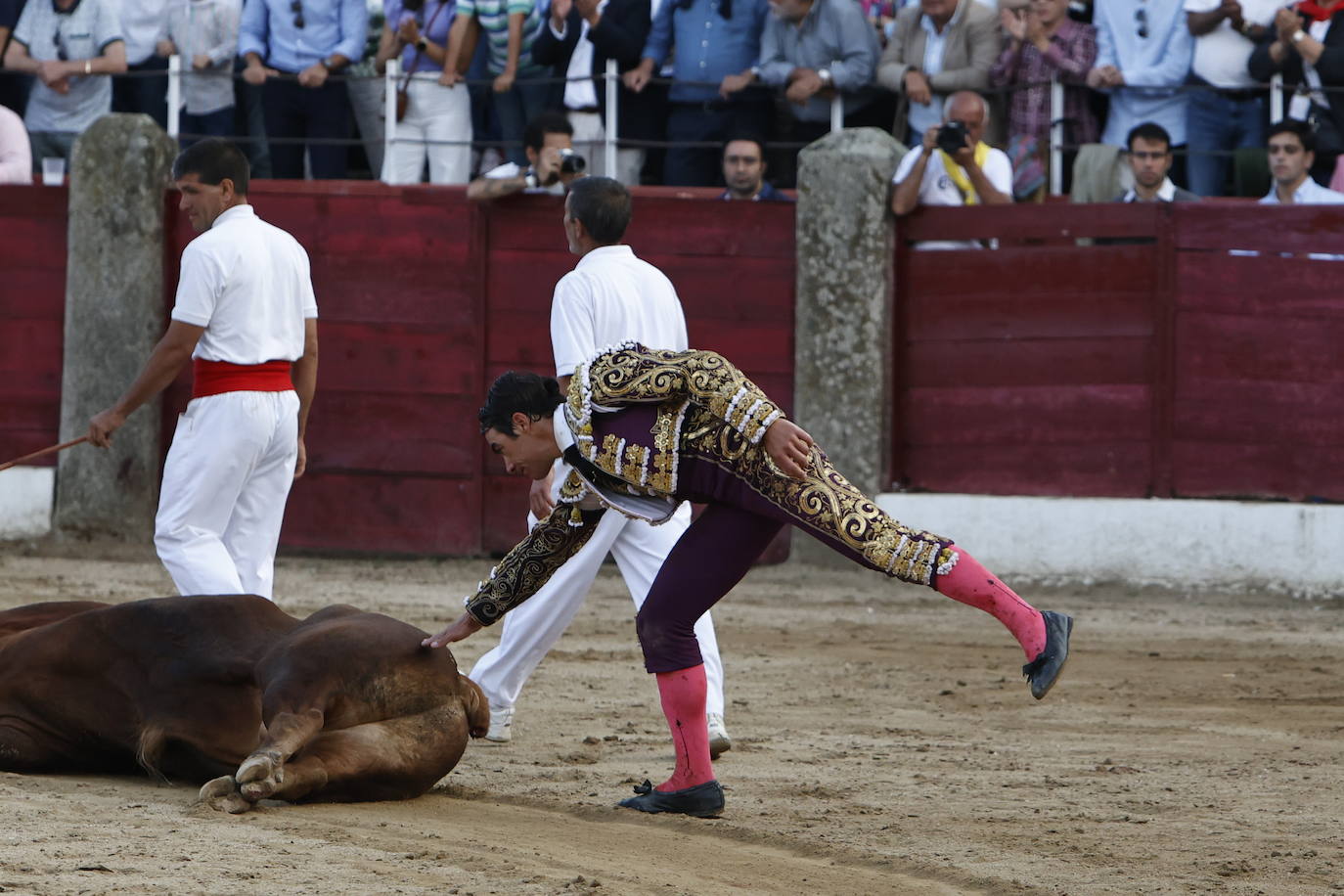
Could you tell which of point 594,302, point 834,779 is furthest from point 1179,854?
point 594,302

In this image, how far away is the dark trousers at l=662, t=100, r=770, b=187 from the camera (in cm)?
961

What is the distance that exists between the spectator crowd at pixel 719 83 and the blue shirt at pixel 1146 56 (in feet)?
0.03

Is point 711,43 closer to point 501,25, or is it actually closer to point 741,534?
point 501,25

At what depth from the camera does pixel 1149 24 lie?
9.23 metres

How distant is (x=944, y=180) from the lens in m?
9.43

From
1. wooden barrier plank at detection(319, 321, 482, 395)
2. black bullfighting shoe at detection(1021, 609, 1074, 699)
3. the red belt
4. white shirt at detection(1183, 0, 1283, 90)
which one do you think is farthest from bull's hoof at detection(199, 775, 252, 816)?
white shirt at detection(1183, 0, 1283, 90)

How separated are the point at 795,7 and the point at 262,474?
14.8 feet

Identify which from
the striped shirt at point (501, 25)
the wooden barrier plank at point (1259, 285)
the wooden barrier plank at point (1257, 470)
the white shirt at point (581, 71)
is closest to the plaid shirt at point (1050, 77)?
the wooden barrier plank at point (1259, 285)

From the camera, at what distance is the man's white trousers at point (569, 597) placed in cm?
534

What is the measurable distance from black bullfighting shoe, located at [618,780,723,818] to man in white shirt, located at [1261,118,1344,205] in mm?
5328

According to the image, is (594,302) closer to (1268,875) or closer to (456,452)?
(1268,875)

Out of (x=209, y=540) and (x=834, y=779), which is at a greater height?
(x=209, y=540)

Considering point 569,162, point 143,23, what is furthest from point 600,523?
point 143,23

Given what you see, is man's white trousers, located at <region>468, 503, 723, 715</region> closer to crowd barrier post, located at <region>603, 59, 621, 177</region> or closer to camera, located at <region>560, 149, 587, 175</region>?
camera, located at <region>560, 149, 587, 175</region>
